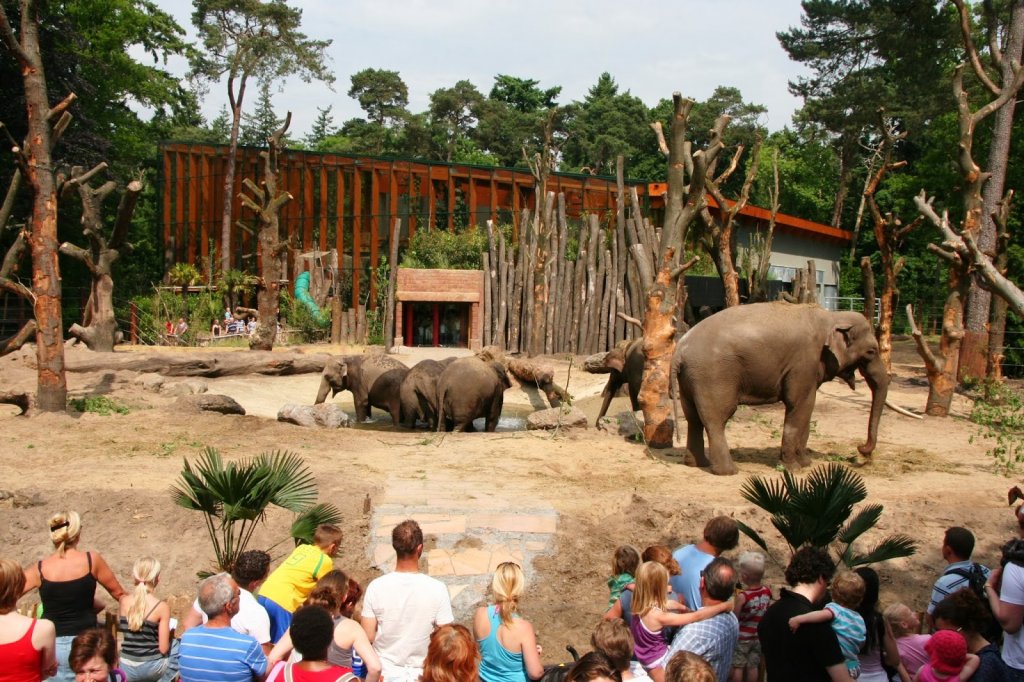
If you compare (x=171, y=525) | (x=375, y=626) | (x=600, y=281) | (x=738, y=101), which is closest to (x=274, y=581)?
(x=375, y=626)

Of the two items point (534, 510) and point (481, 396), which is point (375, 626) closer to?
point (534, 510)

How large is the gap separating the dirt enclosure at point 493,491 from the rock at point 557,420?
47 centimetres

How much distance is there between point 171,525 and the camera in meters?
9.40

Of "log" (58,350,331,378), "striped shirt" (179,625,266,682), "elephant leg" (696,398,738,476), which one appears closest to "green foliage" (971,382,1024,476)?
"elephant leg" (696,398,738,476)

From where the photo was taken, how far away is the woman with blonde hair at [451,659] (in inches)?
178

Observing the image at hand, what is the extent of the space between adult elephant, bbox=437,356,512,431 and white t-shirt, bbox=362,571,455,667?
1084cm

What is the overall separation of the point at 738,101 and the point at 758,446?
45945 mm

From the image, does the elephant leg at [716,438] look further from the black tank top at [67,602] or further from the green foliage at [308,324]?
the green foliage at [308,324]

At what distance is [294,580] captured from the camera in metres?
5.97

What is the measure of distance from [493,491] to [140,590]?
5169mm

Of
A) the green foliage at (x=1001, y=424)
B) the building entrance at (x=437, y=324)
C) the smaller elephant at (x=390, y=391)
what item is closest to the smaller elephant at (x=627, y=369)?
the smaller elephant at (x=390, y=391)

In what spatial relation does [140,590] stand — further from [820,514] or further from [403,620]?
[820,514]

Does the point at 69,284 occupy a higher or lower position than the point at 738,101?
lower

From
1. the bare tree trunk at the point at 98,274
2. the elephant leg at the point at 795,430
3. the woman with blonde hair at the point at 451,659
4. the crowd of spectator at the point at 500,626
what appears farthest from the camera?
the bare tree trunk at the point at 98,274
